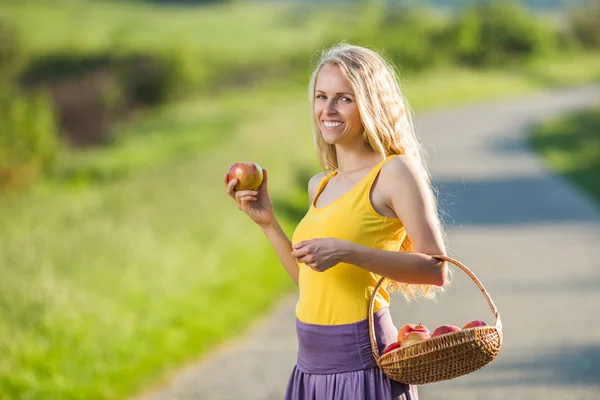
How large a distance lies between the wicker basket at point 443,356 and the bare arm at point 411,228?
0.05 metres

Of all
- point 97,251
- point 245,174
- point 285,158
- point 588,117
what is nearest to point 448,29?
point 588,117

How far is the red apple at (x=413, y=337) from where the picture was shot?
10.1 ft

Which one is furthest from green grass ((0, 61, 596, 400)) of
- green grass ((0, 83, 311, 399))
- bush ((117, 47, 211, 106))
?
bush ((117, 47, 211, 106))

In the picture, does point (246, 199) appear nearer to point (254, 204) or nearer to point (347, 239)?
point (254, 204)

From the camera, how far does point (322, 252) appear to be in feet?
9.58

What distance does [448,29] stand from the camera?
4078 cm

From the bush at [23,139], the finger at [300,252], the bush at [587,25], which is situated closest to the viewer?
the finger at [300,252]

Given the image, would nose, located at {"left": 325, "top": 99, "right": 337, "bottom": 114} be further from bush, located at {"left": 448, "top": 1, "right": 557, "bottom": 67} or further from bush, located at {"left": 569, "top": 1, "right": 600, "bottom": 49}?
bush, located at {"left": 569, "top": 1, "right": 600, "bottom": 49}

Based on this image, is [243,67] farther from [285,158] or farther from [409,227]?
[409,227]

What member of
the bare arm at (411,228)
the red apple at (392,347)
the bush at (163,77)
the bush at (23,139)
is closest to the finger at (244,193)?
the bare arm at (411,228)

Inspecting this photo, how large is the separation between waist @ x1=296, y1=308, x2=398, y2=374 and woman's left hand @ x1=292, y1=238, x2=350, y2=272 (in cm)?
33

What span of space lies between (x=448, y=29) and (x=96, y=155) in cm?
2137

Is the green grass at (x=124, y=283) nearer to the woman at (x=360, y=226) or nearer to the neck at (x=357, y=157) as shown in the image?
the woman at (x=360, y=226)

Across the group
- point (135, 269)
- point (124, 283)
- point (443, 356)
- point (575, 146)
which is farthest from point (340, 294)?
point (575, 146)
